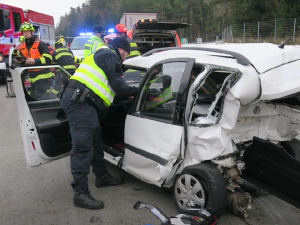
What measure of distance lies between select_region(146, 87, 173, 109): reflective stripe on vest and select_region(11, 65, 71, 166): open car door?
973 mm

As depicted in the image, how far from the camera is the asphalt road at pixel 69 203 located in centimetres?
293

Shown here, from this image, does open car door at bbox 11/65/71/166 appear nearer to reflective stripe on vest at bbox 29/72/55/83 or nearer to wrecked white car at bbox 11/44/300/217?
wrecked white car at bbox 11/44/300/217

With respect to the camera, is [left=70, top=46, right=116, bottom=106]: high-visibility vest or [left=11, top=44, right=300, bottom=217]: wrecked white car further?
[left=70, top=46, right=116, bottom=106]: high-visibility vest

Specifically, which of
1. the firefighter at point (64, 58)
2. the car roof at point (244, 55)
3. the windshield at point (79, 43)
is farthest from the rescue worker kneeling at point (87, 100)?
the windshield at point (79, 43)

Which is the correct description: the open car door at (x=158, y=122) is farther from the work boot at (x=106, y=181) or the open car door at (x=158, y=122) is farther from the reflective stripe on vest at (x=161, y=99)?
the work boot at (x=106, y=181)

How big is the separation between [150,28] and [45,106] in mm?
5456

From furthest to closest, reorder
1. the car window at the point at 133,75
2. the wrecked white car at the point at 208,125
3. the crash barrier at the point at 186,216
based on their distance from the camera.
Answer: the car window at the point at 133,75
the wrecked white car at the point at 208,125
the crash barrier at the point at 186,216

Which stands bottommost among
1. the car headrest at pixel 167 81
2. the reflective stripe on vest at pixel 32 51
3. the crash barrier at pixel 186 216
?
the crash barrier at pixel 186 216

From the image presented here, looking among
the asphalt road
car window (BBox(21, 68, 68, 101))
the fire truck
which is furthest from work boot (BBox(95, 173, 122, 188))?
the fire truck

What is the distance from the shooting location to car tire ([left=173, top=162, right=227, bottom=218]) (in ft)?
8.56

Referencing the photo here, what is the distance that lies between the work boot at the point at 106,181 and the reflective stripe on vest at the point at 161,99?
995mm

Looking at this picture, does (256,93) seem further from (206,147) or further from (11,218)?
(11,218)

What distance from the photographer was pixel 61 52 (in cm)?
598

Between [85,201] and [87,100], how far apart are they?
101 cm
